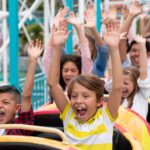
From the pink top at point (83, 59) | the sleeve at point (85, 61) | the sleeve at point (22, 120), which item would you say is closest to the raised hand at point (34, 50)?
the sleeve at point (22, 120)

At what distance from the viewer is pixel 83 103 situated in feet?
7.47

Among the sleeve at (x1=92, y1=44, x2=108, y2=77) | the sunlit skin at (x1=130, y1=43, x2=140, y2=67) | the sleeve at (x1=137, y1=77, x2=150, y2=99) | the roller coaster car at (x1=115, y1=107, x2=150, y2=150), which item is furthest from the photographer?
the sunlit skin at (x1=130, y1=43, x2=140, y2=67)

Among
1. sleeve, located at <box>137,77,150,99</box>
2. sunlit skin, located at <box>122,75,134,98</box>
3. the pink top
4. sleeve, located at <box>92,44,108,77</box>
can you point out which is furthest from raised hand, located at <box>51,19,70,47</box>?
sleeve, located at <box>92,44,108,77</box>

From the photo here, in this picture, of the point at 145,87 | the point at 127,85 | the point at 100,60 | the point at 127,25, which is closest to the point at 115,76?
the point at 127,85

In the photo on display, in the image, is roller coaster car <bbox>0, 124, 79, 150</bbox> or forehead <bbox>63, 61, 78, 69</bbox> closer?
roller coaster car <bbox>0, 124, 79, 150</bbox>

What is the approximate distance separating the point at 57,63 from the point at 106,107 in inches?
13.4

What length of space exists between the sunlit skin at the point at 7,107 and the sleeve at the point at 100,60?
1.23 m

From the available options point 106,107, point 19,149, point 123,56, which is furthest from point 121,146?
point 123,56

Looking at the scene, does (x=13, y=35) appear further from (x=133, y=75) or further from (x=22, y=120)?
(x=22, y=120)

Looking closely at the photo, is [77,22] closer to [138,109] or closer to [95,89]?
[138,109]

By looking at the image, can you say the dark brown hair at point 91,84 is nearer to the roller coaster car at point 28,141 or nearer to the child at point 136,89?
the roller coaster car at point 28,141

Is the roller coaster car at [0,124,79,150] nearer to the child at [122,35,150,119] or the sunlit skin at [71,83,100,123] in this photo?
the sunlit skin at [71,83,100,123]

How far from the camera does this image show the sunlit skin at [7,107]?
2.43 metres

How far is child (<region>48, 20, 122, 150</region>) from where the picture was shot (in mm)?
2250
